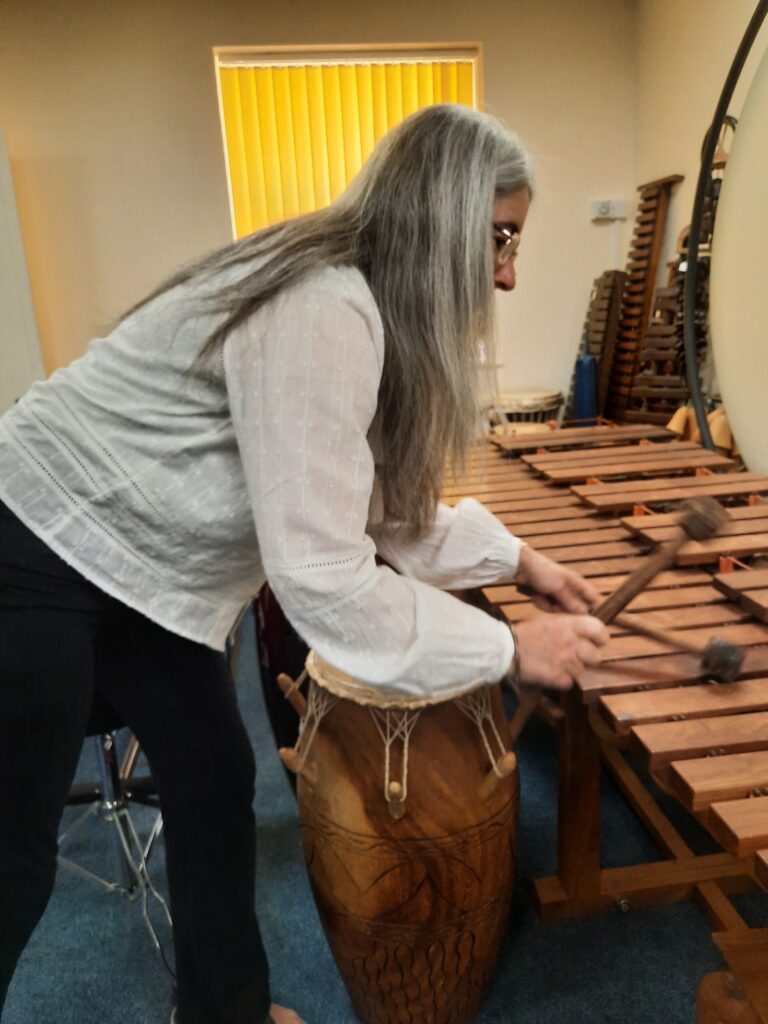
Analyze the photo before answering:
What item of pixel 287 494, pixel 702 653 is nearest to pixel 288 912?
pixel 702 653

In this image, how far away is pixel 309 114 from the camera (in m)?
3.85

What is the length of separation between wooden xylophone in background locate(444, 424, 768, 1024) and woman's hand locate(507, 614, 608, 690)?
12 centimetres

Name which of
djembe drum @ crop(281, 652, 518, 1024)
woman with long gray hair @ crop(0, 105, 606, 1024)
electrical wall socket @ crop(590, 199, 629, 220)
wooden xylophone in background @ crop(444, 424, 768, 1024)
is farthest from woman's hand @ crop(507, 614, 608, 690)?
electrical wall socket @ crop(590, 199, 629, 220)

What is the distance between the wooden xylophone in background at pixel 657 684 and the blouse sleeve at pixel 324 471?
33cm

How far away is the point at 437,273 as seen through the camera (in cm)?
89

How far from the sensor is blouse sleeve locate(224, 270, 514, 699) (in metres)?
0.80

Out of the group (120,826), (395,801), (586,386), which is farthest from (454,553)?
(586,386)

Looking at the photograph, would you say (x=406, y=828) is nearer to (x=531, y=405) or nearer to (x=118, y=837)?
(x=118, y=837)

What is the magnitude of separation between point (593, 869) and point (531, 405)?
2.36 metres

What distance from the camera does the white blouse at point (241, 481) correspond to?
81cm

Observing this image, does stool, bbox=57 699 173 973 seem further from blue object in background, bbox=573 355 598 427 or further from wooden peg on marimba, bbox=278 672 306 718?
blue object in background, bbox=573 355 598 427

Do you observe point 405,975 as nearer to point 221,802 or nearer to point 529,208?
→ point 221,802

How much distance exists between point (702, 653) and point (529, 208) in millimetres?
650

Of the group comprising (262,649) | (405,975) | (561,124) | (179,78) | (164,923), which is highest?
(179,78)
